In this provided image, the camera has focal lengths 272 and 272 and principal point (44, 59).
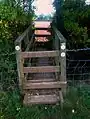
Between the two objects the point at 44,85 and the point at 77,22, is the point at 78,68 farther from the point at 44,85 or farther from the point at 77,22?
the point at 44,85

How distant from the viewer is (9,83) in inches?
250

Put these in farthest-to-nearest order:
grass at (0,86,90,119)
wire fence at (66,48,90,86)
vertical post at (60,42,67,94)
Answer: wire fence at (66,48,90,86)
vertical post at (60,42,67,94)
grass at (0,86,90,119)

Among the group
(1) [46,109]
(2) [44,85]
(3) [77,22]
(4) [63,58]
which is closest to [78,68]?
(3) [77,22]

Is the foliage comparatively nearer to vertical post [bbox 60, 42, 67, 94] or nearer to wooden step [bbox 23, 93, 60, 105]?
vertical post [bbox 60, 42, 67, 94]

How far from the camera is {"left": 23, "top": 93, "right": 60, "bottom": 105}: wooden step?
19.2ft

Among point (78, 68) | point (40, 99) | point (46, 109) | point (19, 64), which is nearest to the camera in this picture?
point (46, 109)

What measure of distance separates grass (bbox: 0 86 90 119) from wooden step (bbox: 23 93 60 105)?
104mm

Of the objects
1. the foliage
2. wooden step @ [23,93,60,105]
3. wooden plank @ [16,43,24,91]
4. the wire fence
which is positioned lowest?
wooden step @ [23,93,60,105]

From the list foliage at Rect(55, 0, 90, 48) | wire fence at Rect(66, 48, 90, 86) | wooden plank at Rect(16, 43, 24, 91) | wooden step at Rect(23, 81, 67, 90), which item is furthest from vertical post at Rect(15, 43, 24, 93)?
foliage at Rect(55, 0, 90, 48)

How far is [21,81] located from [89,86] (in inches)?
63.0

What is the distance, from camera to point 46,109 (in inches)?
225

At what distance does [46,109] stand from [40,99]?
1.07 feet

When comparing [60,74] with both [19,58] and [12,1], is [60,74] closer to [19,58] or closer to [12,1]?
[19,58]

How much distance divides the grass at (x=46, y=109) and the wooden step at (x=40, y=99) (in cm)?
10
